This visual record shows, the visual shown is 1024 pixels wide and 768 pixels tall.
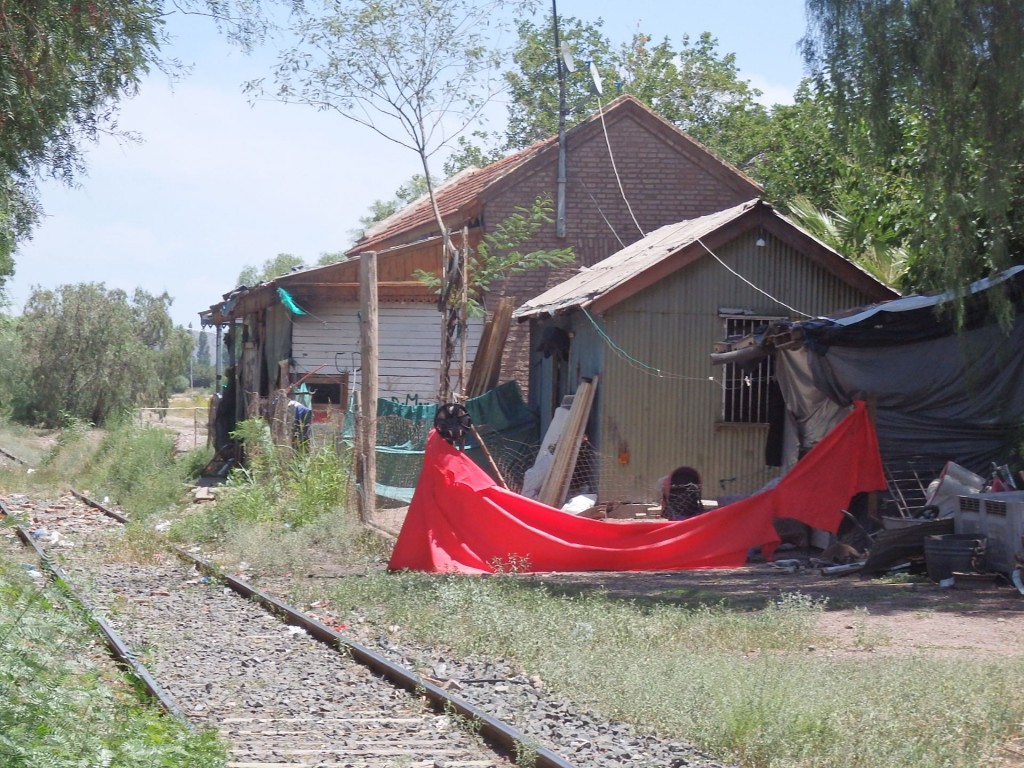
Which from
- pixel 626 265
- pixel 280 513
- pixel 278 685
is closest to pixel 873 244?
pixel 626 265

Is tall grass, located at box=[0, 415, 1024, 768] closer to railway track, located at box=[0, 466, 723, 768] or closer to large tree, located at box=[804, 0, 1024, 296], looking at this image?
railway track, located at box=[0, 466, 723, 768]

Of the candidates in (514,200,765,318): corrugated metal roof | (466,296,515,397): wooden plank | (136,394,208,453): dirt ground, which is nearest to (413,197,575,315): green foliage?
(466,296,515,397): wooden plank

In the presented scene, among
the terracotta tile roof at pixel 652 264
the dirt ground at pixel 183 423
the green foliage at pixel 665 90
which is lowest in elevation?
the dirt ground at pixel 183 423

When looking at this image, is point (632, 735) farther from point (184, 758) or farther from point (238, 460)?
point (238, 460)

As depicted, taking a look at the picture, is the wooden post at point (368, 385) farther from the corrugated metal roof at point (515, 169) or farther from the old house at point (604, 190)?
the corrugated metal roof at point (515, 169)

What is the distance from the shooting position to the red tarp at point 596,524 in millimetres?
12547

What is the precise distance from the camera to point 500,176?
24.6 meters

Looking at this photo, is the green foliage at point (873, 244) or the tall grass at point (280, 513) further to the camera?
the green foliage at point (873, 244)

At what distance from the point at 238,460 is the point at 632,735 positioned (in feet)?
63.3

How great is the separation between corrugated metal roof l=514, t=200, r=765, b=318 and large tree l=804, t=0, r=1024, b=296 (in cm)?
509

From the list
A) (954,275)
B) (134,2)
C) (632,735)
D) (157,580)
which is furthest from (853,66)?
(157,580)

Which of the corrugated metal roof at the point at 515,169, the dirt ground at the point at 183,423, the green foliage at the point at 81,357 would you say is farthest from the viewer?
the green foliage at the point at 81,357

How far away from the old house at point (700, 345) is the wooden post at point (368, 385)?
145 inches

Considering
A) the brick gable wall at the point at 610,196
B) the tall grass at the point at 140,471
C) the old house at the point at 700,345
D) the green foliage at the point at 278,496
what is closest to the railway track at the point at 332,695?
the green foliage at the point at 278,496
